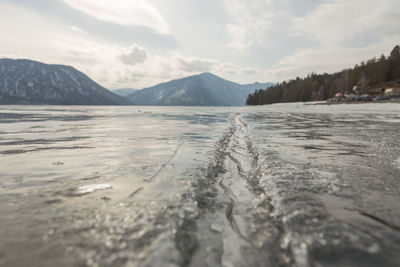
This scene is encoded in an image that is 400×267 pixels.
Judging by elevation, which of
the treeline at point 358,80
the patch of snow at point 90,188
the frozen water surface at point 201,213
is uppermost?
the treeline at point 358,80

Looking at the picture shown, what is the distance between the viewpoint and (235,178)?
10.8 feet

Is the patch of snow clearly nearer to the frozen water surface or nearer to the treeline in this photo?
the frozen water surface

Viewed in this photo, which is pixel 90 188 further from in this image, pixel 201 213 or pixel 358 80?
pixel 358 80

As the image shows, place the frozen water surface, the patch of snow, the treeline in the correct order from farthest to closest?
the treeline < the patch of snow < the frozen water surface

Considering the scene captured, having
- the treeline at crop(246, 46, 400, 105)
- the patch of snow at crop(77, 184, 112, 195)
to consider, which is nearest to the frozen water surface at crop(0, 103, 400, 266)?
the patch of snow at crop(77, 184, 112, 195)

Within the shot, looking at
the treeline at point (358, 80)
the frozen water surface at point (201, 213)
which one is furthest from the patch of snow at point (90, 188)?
the treeline at point (358, 80)

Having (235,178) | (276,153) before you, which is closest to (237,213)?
(235,178)

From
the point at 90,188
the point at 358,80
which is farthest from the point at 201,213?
the point at 358,80

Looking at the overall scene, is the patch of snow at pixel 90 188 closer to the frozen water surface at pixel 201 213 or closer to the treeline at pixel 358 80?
the frozen water surface at pixel 201 213

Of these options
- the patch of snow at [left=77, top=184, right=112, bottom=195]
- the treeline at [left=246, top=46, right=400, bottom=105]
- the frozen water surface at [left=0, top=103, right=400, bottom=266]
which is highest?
the treeline at [left=246, top=46, right=400, bottom=105]

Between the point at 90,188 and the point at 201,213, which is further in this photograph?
the point at 90,188

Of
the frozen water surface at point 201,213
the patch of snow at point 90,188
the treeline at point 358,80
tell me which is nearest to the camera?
the frozen water surface at point 201,213

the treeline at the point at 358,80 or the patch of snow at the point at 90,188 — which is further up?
the treeline at the point at 358,80

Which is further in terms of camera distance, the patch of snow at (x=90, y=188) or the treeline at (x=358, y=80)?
the treeline at (x=358, y=80)
